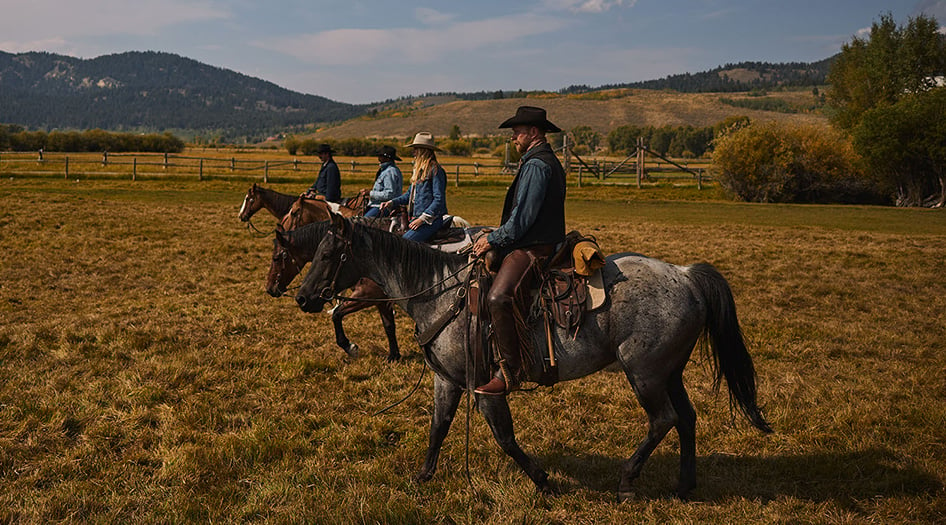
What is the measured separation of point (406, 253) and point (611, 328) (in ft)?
5.75

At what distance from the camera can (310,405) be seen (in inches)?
256

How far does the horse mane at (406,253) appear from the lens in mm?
4996

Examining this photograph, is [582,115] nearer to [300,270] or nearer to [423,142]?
[423,142]

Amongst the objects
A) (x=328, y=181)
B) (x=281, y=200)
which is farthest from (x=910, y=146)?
(x=281, y=200)

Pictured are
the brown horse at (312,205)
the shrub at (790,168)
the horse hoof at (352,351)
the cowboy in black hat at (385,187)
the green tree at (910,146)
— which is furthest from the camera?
the shrub at (790,168)

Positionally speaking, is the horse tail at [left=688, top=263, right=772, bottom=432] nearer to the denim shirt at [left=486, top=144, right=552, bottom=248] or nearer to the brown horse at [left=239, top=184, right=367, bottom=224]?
the denim shirt at [left=486, top=144, right=552, bottom=248]

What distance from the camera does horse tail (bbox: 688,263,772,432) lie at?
4867mm

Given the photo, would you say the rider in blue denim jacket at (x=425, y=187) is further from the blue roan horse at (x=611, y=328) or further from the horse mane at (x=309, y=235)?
the blue roan horse at (x=611, y=328)

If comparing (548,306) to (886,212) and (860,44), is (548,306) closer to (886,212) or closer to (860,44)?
(886,212)

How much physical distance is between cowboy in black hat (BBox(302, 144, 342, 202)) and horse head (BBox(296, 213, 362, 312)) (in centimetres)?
687

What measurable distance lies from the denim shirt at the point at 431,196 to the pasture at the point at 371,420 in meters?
2.05

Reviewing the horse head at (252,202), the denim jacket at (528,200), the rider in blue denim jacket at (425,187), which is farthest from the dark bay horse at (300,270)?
the horse head at (252,202)

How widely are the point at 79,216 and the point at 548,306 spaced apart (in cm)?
2027

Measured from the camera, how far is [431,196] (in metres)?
7.79
